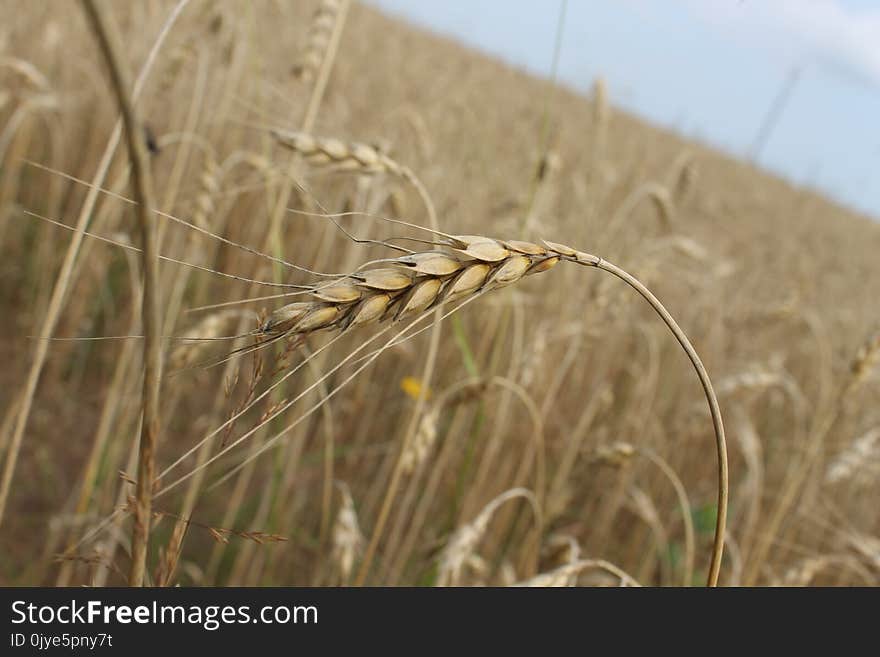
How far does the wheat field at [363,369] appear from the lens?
119cm

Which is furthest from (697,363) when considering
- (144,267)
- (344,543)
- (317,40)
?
(317,40)

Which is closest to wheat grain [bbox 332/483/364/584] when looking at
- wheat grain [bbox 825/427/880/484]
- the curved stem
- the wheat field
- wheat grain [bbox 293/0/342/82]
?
the wheat field

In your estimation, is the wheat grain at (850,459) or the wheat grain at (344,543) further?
the wheat grain at (850,459)

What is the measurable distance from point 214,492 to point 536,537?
1074 mm

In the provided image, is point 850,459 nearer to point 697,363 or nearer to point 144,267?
point 697,363

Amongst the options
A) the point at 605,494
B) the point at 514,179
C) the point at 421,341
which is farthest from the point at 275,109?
the point at 605,494

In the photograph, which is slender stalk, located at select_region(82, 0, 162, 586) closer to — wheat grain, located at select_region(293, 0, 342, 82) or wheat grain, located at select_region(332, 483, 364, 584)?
wheat grain, located at select_region(332, 483, 364, 584)

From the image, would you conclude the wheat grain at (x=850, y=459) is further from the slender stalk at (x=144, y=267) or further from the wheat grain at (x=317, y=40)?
the slender stalk at (x=144, y=267)

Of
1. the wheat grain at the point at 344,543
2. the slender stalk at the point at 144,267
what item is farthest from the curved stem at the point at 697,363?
the wheat grain at the point at 344,543

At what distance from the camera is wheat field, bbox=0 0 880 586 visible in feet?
3.91

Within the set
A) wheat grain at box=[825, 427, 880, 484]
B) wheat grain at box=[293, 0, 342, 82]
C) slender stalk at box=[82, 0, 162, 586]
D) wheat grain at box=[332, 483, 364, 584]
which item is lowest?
wheat grain at box=[332, 483, 364, 584]

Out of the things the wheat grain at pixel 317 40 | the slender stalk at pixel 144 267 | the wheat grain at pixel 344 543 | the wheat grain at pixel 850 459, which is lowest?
the wheat grain at pixel 344 543

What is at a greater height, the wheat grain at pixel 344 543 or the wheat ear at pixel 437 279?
the wheat ear at pixel 437 279
